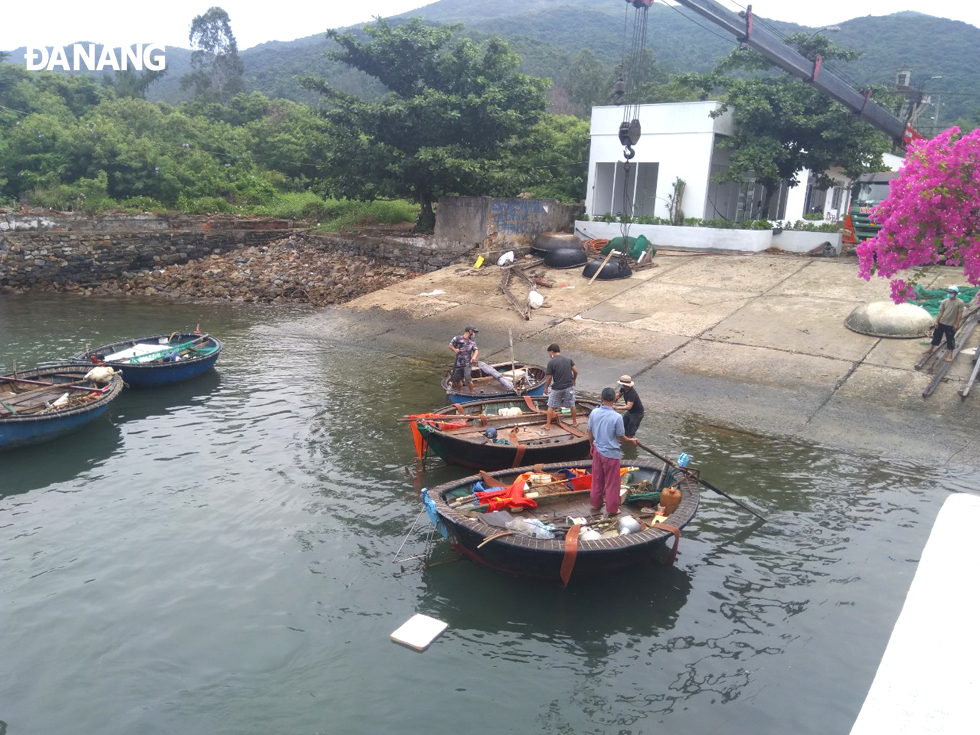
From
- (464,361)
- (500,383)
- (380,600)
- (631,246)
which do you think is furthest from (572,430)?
(631,246)

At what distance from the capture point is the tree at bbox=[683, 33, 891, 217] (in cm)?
2447

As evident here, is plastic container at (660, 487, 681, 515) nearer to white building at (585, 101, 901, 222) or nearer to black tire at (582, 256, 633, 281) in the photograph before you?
black tire at (582, 256, 633, 281)

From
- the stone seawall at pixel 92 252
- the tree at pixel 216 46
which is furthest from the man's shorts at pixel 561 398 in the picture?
the tree at pixel 216 46

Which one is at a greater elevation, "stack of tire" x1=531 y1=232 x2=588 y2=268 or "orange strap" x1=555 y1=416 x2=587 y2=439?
"stack of tire" x1=531 y1=232 x2=588 y2=268

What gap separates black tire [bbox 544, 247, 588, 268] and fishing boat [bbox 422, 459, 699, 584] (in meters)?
15.7

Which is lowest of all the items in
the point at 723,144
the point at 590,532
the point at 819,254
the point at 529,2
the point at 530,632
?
the point at 530,632

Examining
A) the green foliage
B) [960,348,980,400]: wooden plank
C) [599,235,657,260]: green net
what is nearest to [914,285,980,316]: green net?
[960,348,980,400]: wooden plank

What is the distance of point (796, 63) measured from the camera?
22406mm

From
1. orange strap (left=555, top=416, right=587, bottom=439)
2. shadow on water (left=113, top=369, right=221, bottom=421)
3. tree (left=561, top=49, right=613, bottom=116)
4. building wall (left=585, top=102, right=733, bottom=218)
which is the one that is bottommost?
shadow on water (left=113, top=369, right=221, bottom=421)

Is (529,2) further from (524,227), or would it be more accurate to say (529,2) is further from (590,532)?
(590,532)

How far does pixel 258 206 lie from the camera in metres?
34.4

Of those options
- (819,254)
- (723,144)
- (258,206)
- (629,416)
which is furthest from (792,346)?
(258,206)

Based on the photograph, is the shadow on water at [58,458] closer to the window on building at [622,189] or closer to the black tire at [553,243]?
the black tire at [553,243]

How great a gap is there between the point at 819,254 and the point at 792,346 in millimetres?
10025
